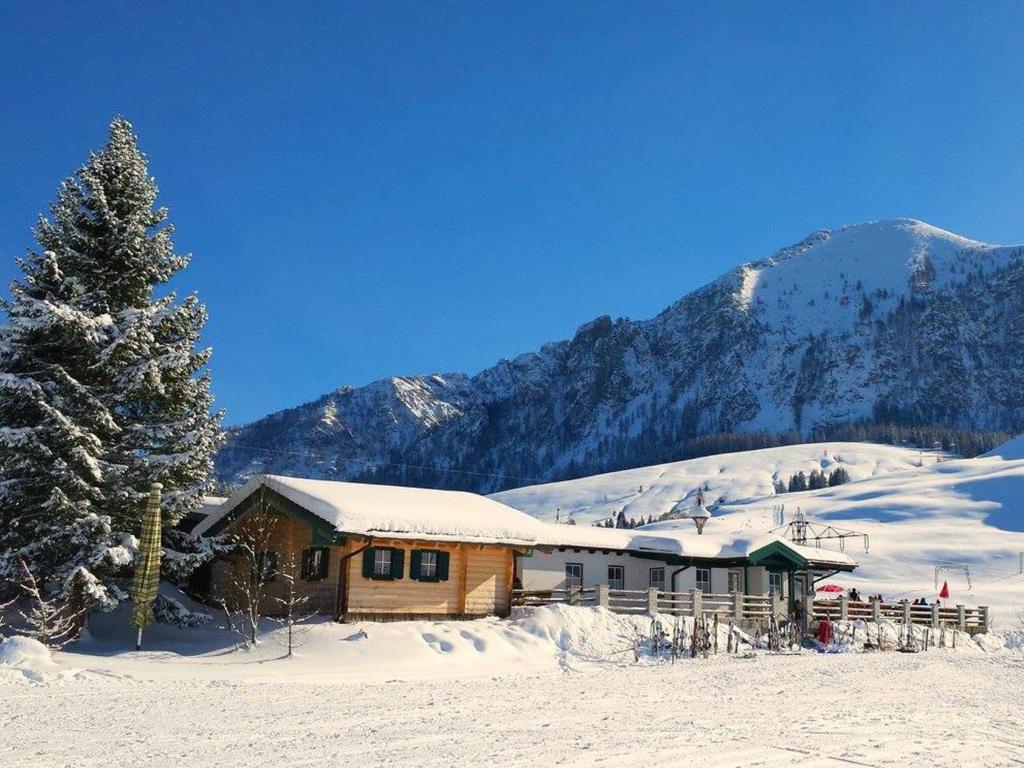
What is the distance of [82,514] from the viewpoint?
21516 mm

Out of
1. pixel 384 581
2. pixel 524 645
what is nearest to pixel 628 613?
pixel 524 645

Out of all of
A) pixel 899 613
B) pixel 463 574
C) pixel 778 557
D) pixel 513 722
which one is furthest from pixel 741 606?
pixel 513 722

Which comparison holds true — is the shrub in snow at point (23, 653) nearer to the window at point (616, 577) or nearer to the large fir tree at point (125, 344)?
the large fir tree at point (125, 344)

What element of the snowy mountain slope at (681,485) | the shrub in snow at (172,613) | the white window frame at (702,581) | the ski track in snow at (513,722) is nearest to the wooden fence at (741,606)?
the white window frame at (702,581)

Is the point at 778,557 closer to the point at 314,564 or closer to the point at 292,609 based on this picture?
the point at 314,564

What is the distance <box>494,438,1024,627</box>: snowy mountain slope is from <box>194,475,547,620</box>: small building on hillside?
29640mm

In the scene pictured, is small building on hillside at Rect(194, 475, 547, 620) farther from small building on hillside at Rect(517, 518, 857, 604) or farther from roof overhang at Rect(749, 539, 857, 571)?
roof overhang at Rect(749, 539, 857, 571)

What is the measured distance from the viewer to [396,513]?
25375 millimetres

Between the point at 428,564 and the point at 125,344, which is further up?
the point at 125,344

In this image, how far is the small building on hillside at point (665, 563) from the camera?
108ft

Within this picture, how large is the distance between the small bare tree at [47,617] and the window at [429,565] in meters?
8.77

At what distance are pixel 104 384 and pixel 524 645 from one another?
13.2 meters

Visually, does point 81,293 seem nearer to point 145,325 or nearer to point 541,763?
point 145,325

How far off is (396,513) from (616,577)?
12532mm
